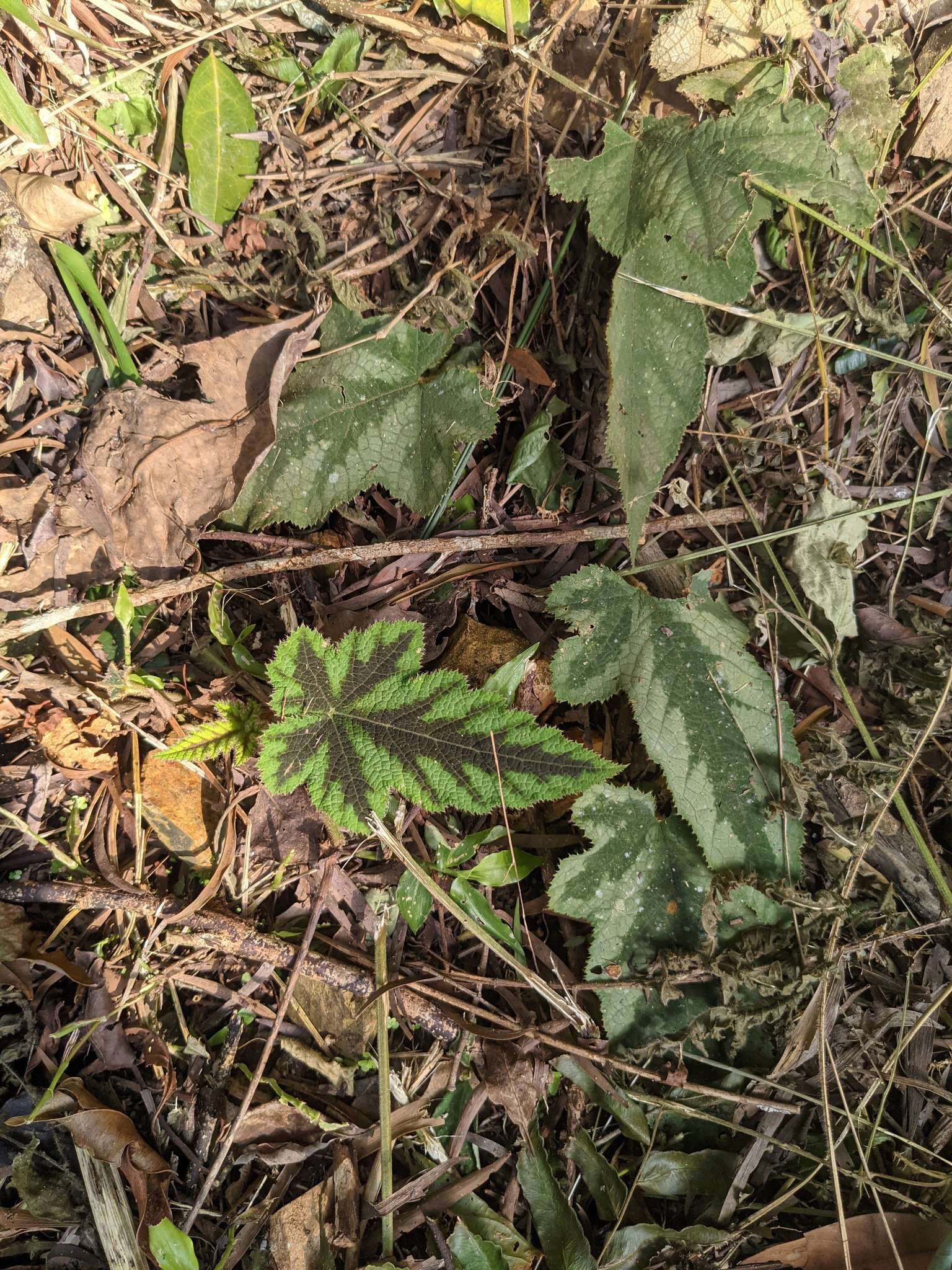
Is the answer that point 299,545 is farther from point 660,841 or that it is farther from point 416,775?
point 660,841

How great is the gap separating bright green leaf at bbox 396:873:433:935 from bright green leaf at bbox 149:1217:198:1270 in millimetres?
790

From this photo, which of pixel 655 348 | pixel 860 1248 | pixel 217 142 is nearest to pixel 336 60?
pixel 217 142

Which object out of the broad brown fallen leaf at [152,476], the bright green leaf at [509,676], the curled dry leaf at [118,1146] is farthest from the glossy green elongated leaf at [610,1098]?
the broad brown fallen leaf at [152,476]

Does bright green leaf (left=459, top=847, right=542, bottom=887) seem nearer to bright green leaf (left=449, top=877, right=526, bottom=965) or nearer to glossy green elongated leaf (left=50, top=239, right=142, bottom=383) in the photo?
bright green leaf (left=449, top=877, right=526, bottom=965)

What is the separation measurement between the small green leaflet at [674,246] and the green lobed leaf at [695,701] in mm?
249

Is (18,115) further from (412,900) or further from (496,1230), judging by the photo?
(496,1230)

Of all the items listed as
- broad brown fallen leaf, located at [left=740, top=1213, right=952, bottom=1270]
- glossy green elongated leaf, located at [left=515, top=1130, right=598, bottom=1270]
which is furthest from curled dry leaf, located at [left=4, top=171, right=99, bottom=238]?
broad brown fallen leaf, located at [left=740, top=1213, right=952, bottom=1270]

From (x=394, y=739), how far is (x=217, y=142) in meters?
1.44

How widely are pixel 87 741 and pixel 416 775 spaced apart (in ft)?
2.58

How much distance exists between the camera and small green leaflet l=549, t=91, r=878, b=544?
163cm

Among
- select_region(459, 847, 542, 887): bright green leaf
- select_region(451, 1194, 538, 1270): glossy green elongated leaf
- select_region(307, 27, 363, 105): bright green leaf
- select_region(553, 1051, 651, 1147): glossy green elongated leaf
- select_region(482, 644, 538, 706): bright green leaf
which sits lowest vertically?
select_region(451, 1194, 538, 1270): glossy green elongated leaf

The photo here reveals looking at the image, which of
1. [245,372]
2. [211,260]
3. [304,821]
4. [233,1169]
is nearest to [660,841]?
[304,821]

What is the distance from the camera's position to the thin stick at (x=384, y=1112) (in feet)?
5.38

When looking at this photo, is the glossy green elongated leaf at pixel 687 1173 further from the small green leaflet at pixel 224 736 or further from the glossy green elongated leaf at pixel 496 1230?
the small green leaflet at pixel 224 736
